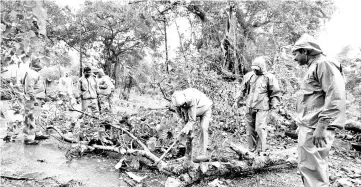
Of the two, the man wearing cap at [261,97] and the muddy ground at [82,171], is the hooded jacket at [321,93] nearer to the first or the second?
the muddy ground at [82,171]

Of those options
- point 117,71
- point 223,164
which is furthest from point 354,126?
point 117,71

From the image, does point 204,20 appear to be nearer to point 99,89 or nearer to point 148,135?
point 99,89

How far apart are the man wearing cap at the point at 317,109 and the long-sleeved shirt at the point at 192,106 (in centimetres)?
150

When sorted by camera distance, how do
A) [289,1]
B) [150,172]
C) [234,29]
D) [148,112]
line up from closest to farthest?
[150,172] < [148,112] < [289,1] < [234,29]

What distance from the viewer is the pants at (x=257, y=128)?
5082 mm

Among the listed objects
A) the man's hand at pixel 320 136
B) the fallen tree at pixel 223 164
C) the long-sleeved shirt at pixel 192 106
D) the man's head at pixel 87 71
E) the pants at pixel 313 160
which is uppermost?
the man's head at pixel 87 71

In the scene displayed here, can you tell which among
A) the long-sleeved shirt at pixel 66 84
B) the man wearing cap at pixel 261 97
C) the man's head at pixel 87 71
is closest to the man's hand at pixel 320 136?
the man wearing cap at pixel 261 97

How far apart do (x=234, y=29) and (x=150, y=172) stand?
10.1 metres

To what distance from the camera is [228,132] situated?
24.8 feet

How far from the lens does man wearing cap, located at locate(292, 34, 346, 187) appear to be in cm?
271

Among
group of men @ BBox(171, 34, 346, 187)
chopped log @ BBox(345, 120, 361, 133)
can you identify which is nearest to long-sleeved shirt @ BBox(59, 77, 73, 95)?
group of men @ BBox(171, 34, 346, 187)

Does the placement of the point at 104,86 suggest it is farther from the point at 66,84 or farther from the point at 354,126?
the point at 354,126

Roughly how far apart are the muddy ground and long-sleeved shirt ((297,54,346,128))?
5.02 ft

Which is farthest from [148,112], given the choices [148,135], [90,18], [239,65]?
[90,18]
